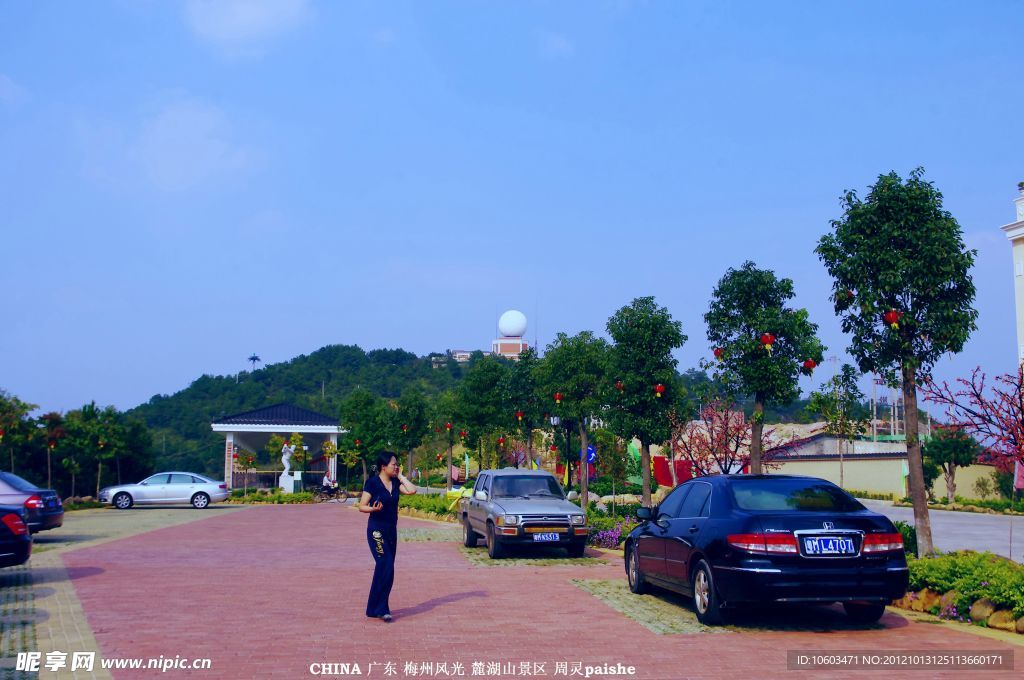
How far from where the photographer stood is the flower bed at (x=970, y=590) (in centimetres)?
862

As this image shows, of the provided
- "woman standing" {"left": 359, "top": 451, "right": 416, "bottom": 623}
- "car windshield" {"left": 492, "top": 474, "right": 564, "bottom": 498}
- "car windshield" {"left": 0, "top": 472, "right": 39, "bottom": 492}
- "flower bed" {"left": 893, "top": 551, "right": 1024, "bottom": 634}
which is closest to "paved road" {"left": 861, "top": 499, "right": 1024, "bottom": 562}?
"flower bed" {"left": 893, "top": 551, "right": 1024, "bottom": 634}

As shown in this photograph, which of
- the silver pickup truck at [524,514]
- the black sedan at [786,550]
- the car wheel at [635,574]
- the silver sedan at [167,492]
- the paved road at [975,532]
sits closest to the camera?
the black sedan at [786,550]

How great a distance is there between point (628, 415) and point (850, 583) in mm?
12191

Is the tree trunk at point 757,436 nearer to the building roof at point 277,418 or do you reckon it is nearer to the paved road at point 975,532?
the paved road at point 975,532

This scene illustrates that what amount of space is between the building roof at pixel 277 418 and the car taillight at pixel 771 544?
1731 inches

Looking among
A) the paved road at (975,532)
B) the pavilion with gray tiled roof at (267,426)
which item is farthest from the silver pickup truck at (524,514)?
the pavilion with gray tiled roof at (267,426)

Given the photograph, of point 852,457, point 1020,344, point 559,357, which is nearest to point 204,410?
point 852,457

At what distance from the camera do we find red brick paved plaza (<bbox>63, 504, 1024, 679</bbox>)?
23.8 feet

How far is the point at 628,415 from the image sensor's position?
66.5 feet

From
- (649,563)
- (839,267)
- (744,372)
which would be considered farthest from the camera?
(744,372)

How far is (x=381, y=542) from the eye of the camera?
9.16 metres

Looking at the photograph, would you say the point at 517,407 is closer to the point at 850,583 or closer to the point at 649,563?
the point at 649,563

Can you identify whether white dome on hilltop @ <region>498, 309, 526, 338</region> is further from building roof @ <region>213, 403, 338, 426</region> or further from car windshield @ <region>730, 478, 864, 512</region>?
car windshield @ <region>730, 478, 864, 512</region>

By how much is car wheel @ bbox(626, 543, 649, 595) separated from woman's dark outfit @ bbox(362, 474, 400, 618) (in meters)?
3.39
